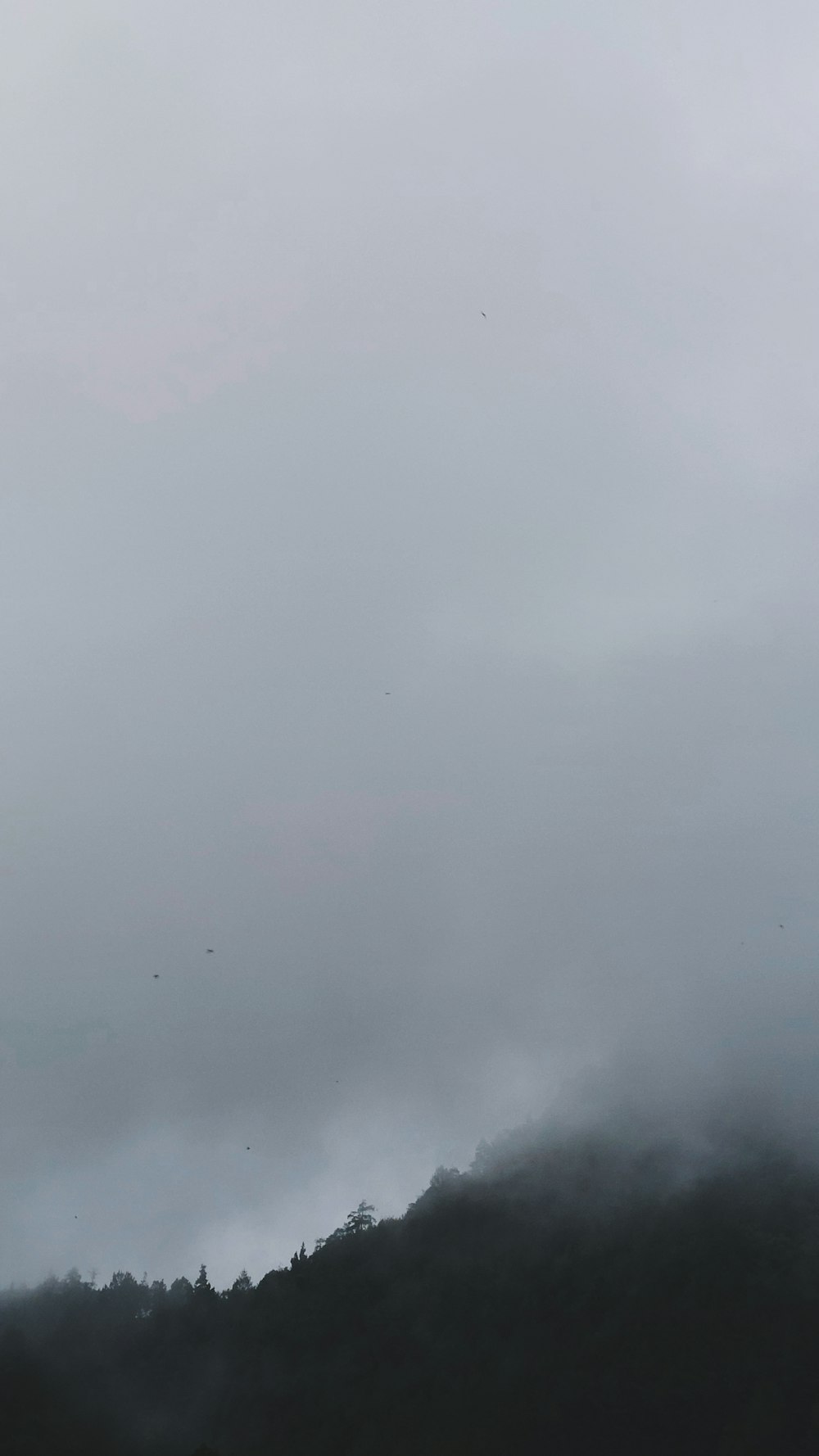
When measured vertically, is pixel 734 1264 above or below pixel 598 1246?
below

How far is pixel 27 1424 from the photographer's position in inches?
6954

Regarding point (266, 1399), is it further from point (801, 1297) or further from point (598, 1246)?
point (801, 1297)

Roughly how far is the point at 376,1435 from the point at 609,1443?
1338 inches

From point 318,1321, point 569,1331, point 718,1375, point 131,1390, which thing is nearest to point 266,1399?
point 318,1321

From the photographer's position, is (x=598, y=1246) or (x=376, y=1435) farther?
(x=598, y=1246)

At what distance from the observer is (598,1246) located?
192 m

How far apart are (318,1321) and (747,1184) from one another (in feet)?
246

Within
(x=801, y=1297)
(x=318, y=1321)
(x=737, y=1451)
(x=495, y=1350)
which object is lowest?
(x=737, y=1451)

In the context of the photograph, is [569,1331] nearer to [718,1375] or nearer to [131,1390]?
[718,1375]

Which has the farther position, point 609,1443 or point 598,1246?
point 598,1246

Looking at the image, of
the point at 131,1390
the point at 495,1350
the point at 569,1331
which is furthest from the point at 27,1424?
the point at 569,1331

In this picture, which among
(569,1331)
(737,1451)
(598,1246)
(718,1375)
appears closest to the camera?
(737,1451)

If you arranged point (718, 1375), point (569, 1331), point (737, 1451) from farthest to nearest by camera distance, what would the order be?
1. point (569, 1331)
2. point (718, 1375)
3. point (737, 1451)

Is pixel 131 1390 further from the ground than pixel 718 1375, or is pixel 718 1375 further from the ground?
pixel 131 1390
